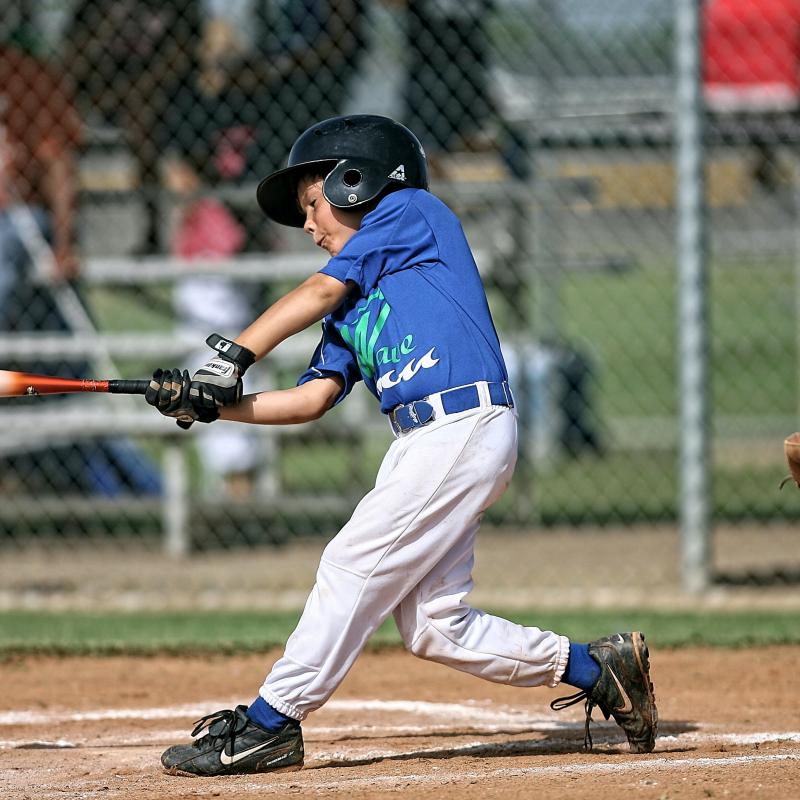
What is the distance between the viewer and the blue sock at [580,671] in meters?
3.48

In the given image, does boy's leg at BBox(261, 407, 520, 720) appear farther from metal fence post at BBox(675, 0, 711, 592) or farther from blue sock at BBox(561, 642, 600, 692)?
metal fence post at BBox(675, 0, 711, 592)

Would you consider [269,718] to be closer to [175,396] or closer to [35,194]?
[175,396]

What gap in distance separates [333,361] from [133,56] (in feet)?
13.1

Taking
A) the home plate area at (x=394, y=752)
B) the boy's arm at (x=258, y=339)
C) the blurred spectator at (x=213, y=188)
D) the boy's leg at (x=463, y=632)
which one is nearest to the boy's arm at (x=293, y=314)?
the boy's arm at (x=258, y=339)

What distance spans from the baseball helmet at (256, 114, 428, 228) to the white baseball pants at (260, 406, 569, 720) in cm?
62

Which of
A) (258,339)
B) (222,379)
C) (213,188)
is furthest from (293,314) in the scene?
(213,188)

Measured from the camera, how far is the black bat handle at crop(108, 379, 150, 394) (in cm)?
329

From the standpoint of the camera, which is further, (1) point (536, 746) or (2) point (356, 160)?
(1) point (536, 746)

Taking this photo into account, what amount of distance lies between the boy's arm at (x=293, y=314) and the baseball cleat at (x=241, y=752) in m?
0.88

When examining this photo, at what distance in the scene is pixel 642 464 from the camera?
10.4 m

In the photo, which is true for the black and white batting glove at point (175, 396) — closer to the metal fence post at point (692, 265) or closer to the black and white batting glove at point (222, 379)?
the black and white batting glove at point (222, 379)

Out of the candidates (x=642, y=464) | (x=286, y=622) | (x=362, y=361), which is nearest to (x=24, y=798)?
(x=362, y=361)

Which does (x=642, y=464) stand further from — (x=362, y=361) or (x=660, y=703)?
(x=362, y=361)

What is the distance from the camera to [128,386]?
10.9ft
